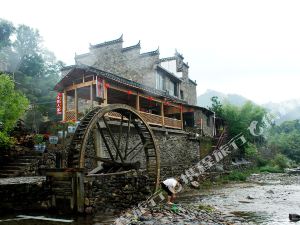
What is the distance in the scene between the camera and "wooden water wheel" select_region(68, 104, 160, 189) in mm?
12078

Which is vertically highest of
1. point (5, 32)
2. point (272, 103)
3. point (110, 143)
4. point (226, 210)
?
point (272, 103)

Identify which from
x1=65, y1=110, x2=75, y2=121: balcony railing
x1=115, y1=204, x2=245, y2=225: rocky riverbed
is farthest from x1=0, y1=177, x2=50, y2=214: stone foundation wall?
x1=65, y1=110, x2=75, y2=121: balcony railing

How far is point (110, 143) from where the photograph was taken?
1673cm

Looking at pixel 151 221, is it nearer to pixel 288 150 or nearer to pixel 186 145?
pixel 186 145

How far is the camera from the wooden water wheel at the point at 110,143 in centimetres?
1208

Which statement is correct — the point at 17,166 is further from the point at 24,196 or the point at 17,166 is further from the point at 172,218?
the point at 172,218

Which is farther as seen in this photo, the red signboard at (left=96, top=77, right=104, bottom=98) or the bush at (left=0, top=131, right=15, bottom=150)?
the red signboard at (left=96, top=77, right=104, bottom=98)

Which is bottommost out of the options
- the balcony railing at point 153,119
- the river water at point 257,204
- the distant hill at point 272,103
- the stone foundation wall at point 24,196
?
the river water at point 257,204

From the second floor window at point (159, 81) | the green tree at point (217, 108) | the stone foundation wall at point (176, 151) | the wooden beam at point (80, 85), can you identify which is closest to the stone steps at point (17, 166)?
the wooden beam at point (80, 85)

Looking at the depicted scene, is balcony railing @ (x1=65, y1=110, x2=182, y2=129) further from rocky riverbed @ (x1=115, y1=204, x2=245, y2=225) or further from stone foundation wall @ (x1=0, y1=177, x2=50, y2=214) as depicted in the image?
rocky riverbed @ (x1=115, y1=204, x2=245, y2=225)

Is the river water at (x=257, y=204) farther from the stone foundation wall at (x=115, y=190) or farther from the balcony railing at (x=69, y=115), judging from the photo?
the balcony railing at (x=69, y=115)

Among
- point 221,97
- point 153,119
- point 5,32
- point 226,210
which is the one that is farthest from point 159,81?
point 221,97

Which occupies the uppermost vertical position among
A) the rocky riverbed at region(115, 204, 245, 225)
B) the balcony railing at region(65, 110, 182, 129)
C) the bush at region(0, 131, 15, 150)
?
the balcony railing at region(65, 110, 182, 129)

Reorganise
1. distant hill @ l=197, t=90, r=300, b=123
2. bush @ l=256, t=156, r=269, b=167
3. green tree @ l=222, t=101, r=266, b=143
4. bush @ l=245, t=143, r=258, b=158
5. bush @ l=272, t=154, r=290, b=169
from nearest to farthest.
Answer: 1. bush @ l=245, t=143, r=258, b=158
2. bush @ l=272, t=154, r=290, b=169
3. bush @ l=256, t=156, r=269, b=167
4. green tree @ l=222, t=101, r=266, b=143
5. distant hill @ l=197, t=90, r=300, b=123
